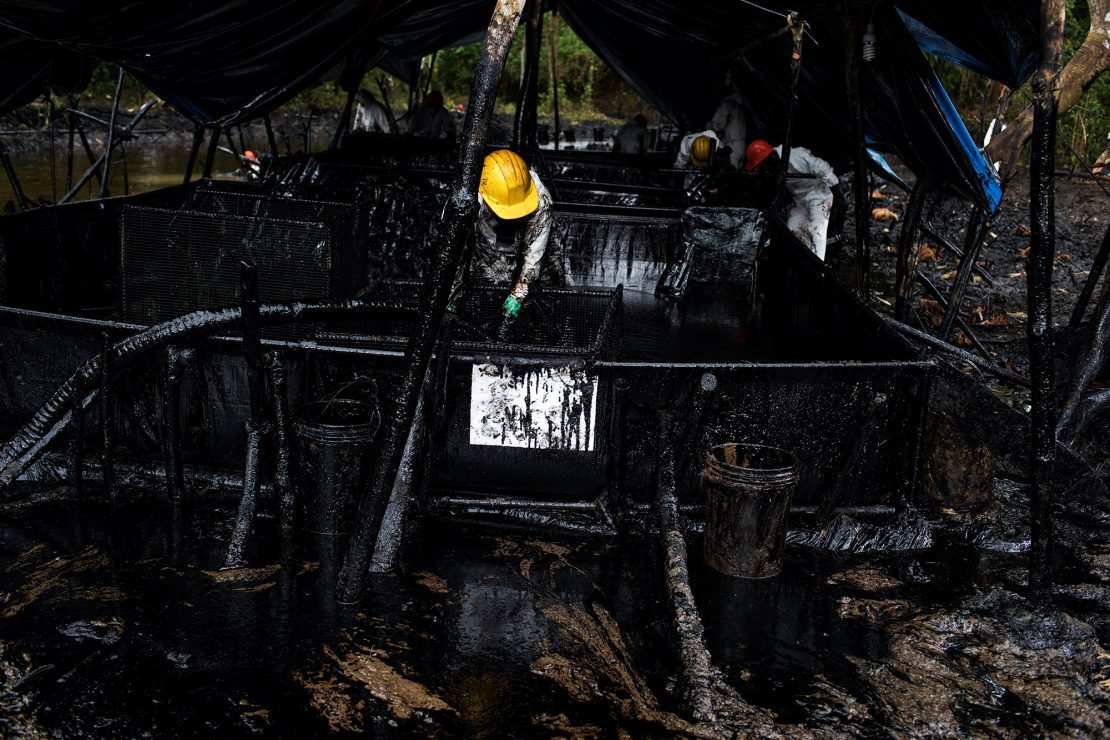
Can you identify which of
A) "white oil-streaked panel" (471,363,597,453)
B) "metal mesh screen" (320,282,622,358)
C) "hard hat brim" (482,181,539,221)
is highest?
"hard hat brim" (482,181,539,221)

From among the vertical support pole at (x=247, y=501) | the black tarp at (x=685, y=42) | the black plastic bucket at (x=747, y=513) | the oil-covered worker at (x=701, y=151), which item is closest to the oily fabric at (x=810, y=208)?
the black tarp at (x=685, y=42)

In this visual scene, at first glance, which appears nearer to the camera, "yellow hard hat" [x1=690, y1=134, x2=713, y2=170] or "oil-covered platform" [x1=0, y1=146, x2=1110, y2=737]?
"oil-covered platform" [x1=0, y1=146, x2=1110, y2=737]

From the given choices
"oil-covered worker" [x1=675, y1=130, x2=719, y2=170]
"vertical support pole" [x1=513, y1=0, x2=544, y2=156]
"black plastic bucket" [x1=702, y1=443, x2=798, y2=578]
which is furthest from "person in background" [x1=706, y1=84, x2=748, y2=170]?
"black plastic bucket" [x1=702, y1=443, x2=798, y2=578]

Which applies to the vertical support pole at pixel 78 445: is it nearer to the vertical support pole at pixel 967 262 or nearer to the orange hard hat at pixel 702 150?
the vertical support pole at pixel 967 262

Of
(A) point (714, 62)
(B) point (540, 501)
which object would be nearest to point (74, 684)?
(B) point (540, 501)

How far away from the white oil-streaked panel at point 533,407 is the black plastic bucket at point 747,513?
83 cm

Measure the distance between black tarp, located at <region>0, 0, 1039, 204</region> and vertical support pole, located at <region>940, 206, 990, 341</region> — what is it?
0.86 feet

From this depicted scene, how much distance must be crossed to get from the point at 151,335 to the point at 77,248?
12.8 ft

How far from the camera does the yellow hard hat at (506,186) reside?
21.4 feet

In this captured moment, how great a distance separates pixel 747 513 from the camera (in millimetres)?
5086

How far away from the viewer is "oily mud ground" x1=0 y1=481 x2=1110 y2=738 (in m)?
3.84

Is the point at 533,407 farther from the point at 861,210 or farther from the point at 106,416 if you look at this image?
the point at 861,210

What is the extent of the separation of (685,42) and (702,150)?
1982 millimetres

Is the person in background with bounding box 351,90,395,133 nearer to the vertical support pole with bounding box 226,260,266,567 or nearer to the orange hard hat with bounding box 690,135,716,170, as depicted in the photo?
the orange hard hat with bounding box 690,135,716,170
